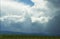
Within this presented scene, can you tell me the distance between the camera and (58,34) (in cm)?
375

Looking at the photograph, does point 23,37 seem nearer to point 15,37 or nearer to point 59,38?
point 15,37

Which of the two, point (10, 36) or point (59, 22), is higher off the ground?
point (59, 22)

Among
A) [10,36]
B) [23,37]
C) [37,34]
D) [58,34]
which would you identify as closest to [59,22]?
[58,34]

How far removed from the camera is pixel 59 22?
3762 mm

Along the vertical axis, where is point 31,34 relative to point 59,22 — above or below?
below

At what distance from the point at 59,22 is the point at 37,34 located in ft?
2.05

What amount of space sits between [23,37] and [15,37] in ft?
0.63

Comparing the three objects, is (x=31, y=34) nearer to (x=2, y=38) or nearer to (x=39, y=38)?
(x=39, y=38)

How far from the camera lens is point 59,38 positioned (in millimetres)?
3771

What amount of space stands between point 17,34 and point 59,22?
107cm

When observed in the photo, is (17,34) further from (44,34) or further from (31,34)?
(44,34)

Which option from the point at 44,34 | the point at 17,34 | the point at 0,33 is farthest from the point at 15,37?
the point at 44,34

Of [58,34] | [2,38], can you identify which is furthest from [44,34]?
[2,38]

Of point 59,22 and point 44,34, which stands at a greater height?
Answer: point 59,22
